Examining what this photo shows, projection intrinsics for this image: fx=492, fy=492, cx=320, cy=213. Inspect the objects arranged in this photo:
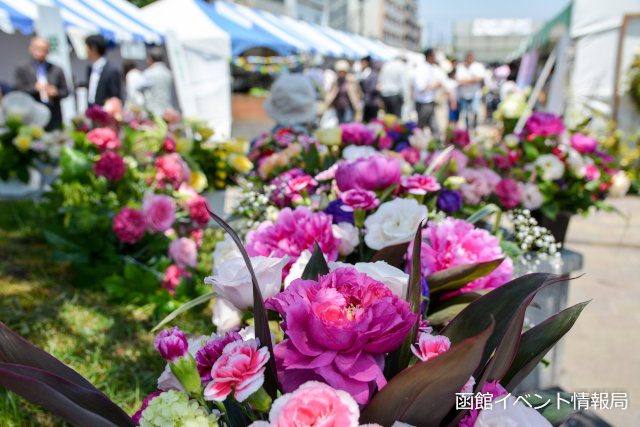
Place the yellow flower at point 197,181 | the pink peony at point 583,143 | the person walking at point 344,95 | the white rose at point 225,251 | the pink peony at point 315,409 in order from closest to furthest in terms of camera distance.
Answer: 1. the pink peony at point 315,409
2. the white rose at point 225,251
3. the pink peony at point 583,143
4. the yellow flower at point 197,181
5. the person walking at point 344,95

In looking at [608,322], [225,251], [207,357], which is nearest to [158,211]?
[225,251]

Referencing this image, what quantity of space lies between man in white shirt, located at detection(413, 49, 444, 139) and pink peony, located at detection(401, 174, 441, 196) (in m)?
6.63

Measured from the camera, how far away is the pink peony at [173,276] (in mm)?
2320

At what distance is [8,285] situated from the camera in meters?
2.56

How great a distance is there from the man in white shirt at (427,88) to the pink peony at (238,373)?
24.1ft

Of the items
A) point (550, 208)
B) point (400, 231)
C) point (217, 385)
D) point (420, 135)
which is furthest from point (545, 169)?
point (217, 385)

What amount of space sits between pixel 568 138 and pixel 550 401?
1.83m

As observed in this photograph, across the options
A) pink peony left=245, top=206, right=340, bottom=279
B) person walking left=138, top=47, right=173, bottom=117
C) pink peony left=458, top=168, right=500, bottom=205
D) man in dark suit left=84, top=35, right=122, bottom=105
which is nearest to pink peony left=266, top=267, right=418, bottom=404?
pink peony left=245, top=206, right=340, bottom=279

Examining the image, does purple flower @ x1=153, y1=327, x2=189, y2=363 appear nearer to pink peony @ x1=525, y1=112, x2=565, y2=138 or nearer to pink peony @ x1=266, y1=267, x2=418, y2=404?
pink peony @ x1=266, y1=267, x2=418, y2=404

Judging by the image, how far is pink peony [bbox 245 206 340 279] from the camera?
98 cm

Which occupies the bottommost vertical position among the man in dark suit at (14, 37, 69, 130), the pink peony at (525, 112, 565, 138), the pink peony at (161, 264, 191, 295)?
the pink peony at (161, 264, 191, 295)

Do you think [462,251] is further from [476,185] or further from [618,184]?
[618,184]

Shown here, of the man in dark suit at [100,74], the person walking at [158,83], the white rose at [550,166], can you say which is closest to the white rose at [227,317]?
the white rose at [550,166]

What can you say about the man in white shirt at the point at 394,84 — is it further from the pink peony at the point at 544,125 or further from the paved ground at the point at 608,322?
the pink peony at the point at 544,125
